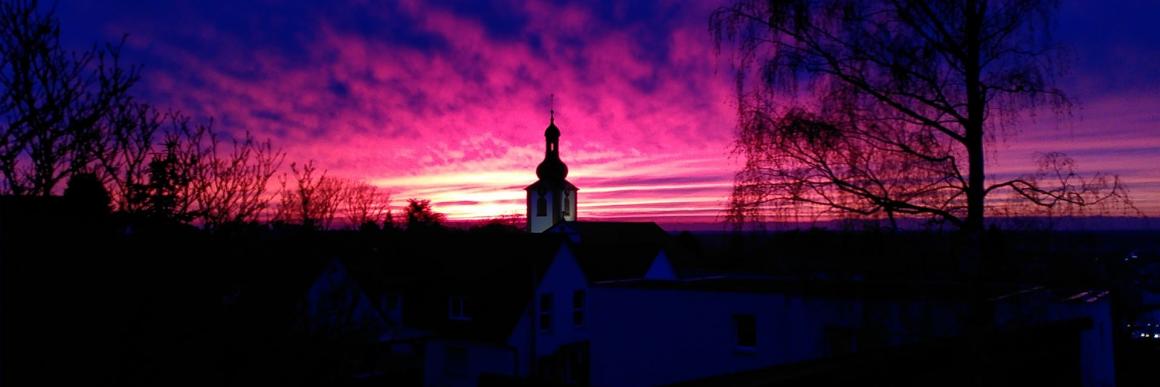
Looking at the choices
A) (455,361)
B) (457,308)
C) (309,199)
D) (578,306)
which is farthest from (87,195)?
(578,306)

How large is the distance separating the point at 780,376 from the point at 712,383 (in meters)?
0.26

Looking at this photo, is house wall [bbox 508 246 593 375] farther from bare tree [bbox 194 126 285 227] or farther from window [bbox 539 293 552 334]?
bare tree [bbox 194 126 285 227]

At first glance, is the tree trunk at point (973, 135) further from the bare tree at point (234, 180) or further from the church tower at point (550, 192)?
the church tower at point (550, 192)

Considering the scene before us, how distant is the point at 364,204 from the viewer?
10750 millimetres

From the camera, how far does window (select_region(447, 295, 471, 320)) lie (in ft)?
78.8

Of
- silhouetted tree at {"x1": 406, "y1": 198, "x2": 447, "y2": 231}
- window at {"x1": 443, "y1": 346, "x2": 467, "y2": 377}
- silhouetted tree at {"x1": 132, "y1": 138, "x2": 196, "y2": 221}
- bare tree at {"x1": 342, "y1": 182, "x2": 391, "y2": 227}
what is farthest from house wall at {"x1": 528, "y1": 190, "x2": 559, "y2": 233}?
silhouetted tree at {"x1": 132, "y1": 138, "x2": 196, "y2": 221}

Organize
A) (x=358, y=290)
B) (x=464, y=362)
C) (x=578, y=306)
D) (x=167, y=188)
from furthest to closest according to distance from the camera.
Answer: (x=578, y=306)
(x=464, y=362)
(x=358, y=290)
(x=167, y=188)

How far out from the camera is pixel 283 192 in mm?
7605

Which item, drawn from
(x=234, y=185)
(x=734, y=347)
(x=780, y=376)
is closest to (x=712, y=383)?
→ (x=780, y=376)

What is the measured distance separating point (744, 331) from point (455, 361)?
13568 millimetres

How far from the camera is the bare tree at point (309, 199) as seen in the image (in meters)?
7.67

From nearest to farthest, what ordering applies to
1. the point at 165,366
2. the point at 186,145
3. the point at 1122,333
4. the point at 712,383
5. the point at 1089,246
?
the point at 712,383, the point at 165,366, the point at 186,145, the point at 1089,246, the point at 1122,333

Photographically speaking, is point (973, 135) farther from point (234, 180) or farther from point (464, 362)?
point (464, 362)

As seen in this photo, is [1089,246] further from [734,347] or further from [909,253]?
[734,347]
